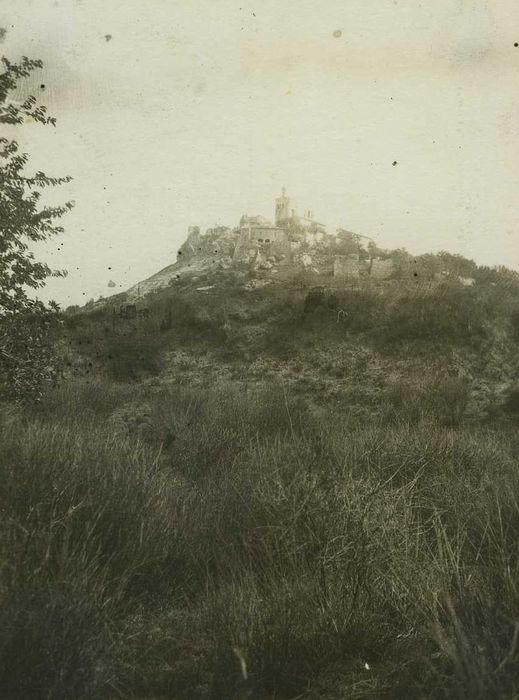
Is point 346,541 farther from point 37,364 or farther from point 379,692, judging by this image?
point 37,364

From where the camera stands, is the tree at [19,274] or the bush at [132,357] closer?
the tree at [19,274]

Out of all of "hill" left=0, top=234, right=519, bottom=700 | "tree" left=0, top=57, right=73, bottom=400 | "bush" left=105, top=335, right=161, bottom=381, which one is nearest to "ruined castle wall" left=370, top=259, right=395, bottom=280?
"bush" left=105, top=335, right=161, bottom=381

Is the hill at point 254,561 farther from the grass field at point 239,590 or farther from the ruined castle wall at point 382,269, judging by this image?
the ruined castle wall at point 382,269

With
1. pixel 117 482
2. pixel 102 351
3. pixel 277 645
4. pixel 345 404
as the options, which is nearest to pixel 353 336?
pixel 345 404

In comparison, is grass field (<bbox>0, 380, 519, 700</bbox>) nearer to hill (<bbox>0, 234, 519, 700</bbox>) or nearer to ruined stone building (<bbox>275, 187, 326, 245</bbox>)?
hill (<bbox>0, 234, 519, 700</bbox>)

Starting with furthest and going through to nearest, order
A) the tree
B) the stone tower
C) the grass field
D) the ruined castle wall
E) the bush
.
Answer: the stone tower, the ruined castle wall, the bush, the tree, the grass field

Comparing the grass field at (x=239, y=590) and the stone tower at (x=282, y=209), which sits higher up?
the stone tower at (x=282, y=209)

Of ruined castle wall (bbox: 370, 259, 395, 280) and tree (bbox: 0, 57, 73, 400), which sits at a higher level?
ruined castle wall (bbox: 370, 259, 395, 280)

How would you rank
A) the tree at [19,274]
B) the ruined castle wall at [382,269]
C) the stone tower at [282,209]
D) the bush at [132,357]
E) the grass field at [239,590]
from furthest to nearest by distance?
the stone tower at [282,209]
the ruined castle wall at [382,269]
the bush at [132,357]
the tree at [19,274]
the grass field at [239,590]

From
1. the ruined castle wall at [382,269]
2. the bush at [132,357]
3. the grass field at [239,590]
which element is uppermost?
the ruined castle wall at [382,269]

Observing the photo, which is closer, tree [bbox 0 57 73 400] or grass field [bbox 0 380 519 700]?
grass field [bbox 0 380 519 700]

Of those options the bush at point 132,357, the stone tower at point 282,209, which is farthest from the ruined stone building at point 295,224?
the bush at point 132,357
